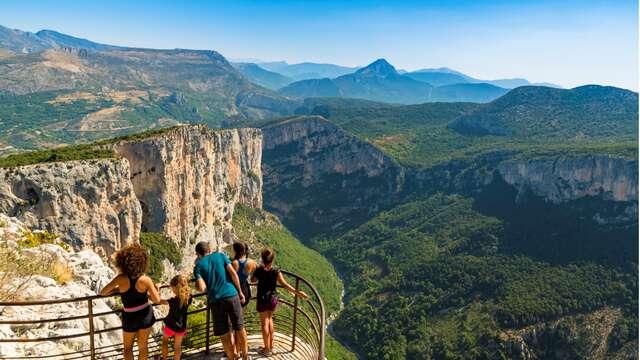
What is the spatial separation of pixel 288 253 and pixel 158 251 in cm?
4783

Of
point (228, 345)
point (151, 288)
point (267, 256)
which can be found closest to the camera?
point (151, 288)

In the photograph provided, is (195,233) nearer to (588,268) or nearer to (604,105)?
(588,268)

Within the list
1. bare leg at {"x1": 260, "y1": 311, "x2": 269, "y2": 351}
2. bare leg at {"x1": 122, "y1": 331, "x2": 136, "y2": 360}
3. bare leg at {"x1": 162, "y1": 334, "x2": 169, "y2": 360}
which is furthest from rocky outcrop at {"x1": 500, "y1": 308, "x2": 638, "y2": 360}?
bare leg at {"x1": 122, "y1": 331, "x2": 136, "y2": 360}

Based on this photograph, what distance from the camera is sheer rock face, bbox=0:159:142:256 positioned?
3356 cm

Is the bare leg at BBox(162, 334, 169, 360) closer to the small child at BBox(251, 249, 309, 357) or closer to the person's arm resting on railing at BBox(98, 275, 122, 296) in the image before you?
the person's arm resting on railing at BBox(98, 275, 122, 296)

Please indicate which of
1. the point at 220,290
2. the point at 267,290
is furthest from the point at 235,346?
the point at 220,290

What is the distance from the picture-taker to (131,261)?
891cm

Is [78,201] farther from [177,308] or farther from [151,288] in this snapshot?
[151,288]

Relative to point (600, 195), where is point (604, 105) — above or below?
above

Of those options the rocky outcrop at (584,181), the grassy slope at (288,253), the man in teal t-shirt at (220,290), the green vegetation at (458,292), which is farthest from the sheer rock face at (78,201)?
the rocky outcrop at (584,181)

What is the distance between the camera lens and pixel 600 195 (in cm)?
9394

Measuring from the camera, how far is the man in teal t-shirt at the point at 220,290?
392 inches

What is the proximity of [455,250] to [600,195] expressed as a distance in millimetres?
34162

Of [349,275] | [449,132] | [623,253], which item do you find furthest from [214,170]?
[449,132]
